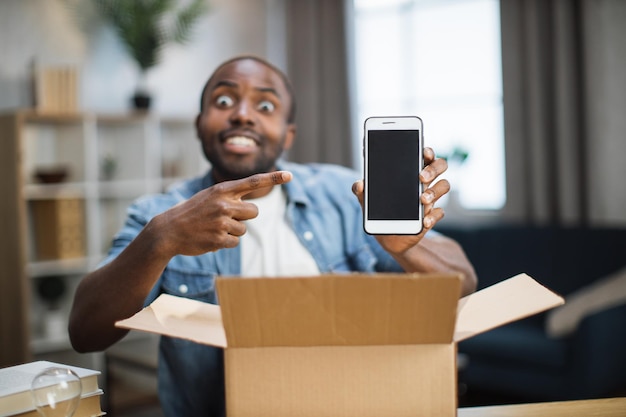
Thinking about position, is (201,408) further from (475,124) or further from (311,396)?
(475,124)

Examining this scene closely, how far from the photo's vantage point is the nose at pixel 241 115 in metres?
1.54

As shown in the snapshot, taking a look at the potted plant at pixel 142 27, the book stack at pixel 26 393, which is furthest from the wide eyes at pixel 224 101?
the potted plant at pixel 142 27

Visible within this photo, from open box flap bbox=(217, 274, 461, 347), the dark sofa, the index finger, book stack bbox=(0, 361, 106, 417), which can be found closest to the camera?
open box flap bbox=(217, 274, 461, 347)

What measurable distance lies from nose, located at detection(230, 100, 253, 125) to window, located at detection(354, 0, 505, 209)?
2.64m

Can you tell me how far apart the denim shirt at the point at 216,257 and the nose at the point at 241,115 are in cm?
17

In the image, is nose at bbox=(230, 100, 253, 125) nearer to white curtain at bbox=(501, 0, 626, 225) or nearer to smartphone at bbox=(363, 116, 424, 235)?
smartphone at bbox=(363, 116, 424, 235)

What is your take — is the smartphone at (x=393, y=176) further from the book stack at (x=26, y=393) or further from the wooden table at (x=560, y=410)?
the book stack at (x=26, y=393)

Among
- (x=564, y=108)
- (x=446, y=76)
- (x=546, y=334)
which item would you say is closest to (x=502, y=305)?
(x=546, y=334)

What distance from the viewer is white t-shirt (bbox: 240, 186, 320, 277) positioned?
1.57 metres

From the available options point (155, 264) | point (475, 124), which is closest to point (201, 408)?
point (155, 264)

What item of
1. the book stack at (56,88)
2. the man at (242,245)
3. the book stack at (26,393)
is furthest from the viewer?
the book stack at (56,88)

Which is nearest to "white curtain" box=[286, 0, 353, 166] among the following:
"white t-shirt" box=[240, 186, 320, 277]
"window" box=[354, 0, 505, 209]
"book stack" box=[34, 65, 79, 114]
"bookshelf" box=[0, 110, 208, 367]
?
"window" box=[354, 0, 505, 209]

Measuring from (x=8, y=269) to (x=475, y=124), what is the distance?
2.60 metres

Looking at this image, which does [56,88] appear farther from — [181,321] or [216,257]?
[181,321]
